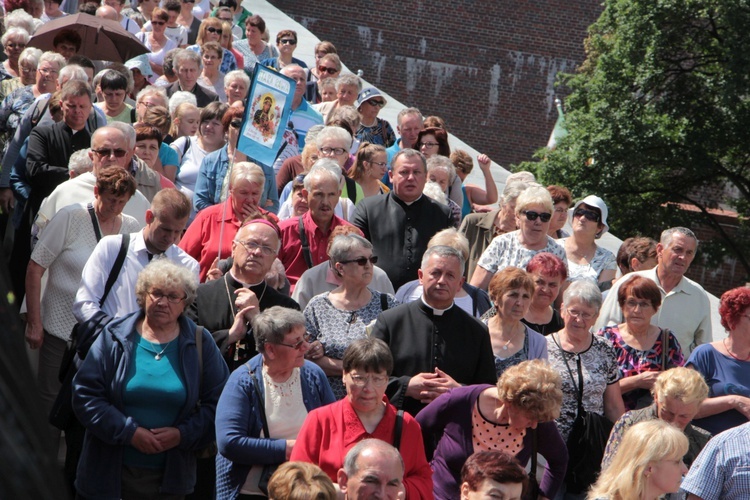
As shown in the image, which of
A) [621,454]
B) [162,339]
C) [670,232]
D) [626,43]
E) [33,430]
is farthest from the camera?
[626,43]

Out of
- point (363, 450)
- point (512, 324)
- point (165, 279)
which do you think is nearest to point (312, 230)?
point (512, 324)

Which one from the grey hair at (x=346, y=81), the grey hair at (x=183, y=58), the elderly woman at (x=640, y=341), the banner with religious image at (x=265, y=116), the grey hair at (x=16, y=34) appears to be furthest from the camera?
the grey hair at (x=346, y=81)

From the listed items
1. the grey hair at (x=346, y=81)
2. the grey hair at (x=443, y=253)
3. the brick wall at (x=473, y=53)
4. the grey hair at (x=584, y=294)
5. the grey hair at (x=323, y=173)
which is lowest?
the brick wall at (x=473, y=53)

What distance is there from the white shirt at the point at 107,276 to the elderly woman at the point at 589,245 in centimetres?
343

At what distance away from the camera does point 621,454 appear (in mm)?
4250

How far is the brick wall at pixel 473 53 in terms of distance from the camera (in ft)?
100

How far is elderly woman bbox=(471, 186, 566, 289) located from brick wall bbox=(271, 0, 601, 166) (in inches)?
947

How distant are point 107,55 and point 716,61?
16824 mm

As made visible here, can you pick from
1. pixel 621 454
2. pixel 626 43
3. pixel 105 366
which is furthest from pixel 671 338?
pixel 626 43

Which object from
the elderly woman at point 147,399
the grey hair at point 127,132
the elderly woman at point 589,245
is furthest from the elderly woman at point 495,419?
the elderly woman at point 589,245

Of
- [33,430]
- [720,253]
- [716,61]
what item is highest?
[33,430]

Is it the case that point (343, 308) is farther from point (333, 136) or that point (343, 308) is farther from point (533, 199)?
point (333, 136)

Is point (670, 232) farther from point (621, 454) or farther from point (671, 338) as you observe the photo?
point (621, 454)

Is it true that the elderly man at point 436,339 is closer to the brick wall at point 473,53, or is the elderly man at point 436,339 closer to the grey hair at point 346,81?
the grey hair at point 346,81
